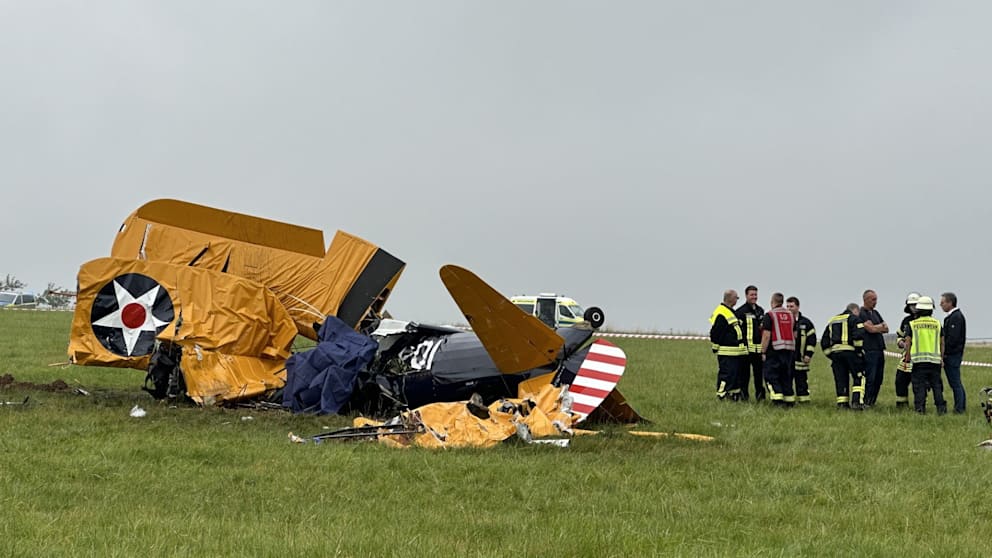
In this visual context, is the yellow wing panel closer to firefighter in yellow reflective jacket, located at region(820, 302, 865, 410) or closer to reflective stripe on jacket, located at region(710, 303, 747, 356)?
reflective stripe on jacket, located at region(710, 303, 747, 356)

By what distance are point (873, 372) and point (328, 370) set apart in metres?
8.05

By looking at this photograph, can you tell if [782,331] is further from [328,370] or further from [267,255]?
[267,255]

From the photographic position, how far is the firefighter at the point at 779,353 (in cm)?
1367

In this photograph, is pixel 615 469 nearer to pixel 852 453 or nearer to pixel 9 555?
pixel 852 453

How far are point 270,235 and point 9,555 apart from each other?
9.20 m

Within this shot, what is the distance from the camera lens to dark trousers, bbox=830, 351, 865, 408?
13.4 metres

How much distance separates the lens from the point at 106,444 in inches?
332

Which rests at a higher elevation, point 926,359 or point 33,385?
point 926,359

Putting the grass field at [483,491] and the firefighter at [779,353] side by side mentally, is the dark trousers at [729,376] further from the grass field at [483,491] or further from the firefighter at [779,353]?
the grass field at [483,491]

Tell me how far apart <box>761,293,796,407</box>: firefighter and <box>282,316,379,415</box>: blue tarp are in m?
6.01

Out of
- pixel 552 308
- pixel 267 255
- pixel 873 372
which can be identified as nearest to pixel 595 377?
pixel 267 255

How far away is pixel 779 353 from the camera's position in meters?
13.7

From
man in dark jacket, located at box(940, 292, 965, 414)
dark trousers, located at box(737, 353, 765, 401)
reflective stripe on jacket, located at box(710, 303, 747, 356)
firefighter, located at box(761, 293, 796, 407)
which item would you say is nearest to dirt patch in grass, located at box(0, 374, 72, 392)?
reflective stripe on jacket, located at box(710, 303, 747, 356)

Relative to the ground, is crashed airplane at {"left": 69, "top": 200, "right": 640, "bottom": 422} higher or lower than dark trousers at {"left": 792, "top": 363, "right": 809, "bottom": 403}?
higher
